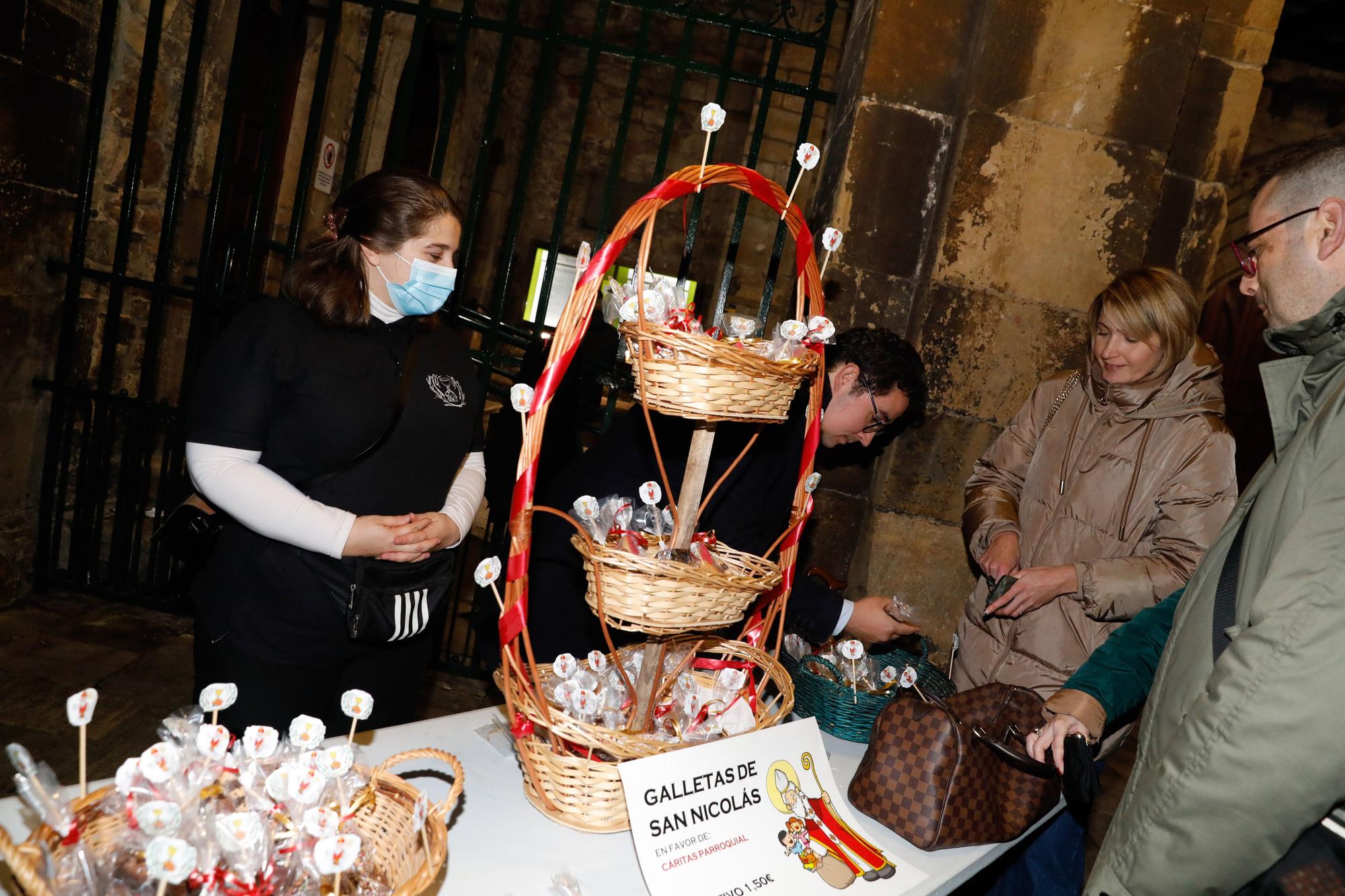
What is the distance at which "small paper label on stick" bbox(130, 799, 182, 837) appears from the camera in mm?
974

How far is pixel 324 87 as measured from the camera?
143 inches

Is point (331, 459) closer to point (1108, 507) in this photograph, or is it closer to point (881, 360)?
point (881, 360)

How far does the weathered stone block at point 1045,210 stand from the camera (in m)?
3.10

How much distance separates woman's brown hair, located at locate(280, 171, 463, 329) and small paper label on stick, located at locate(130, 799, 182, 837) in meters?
1.21

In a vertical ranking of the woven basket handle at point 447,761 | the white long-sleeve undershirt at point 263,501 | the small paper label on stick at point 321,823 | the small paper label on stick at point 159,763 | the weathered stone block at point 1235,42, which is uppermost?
the weathered stone block at point 1235,42

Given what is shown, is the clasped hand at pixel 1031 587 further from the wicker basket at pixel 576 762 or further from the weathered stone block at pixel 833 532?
the wicker basket at pixel 576 762

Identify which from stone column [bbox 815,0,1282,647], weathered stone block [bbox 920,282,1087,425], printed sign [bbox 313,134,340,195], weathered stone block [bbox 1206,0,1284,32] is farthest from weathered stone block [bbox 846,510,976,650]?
printed sign [bbox 313,134,340,195]

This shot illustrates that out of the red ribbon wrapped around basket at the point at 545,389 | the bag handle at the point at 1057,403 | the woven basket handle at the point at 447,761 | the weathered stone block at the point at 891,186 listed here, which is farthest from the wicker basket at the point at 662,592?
the weathered stone block at the point at 891,186

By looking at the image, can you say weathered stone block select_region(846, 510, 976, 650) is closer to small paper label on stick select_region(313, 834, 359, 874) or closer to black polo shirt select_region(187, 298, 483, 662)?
black polo shirt select_region(187, 298, 483, 662)

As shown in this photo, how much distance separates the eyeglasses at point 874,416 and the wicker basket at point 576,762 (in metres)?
1.10

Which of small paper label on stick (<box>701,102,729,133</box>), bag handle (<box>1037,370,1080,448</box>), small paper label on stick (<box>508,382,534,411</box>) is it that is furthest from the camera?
bag handle (<box>1037,370,1080,448</box>)

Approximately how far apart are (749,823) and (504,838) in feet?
1.38

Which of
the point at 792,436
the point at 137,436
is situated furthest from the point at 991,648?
the point at 137,436

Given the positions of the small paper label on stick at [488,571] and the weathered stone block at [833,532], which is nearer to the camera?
the small paper label on stick at [488,571]
